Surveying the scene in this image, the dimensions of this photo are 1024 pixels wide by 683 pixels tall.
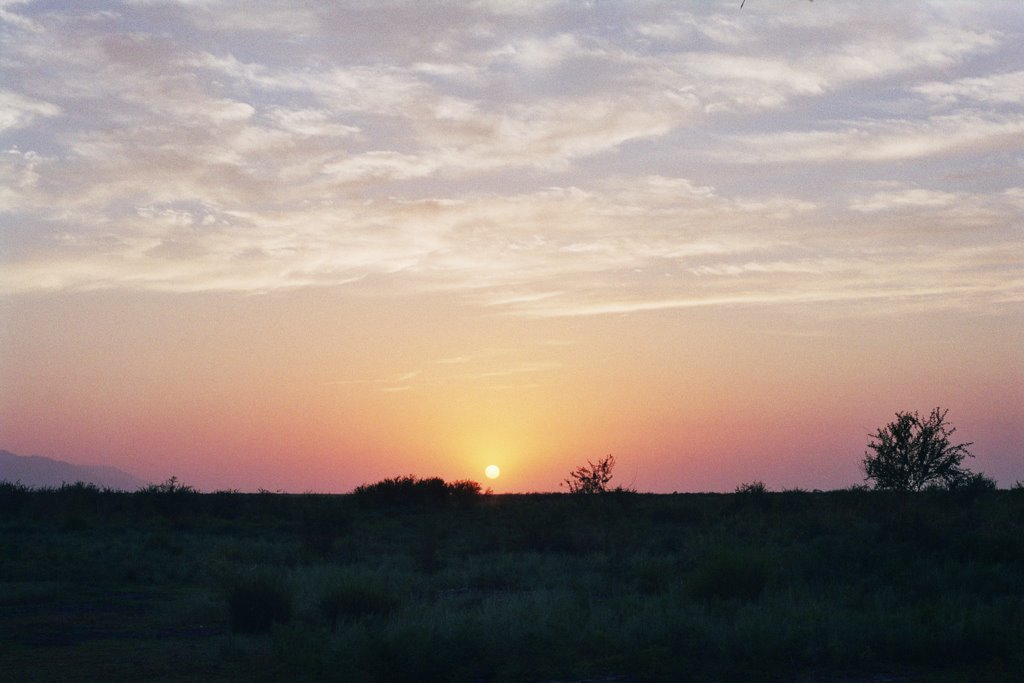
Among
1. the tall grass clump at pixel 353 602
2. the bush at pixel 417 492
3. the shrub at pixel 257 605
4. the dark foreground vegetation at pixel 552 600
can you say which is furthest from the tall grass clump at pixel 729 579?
the bush at pixel 417 492

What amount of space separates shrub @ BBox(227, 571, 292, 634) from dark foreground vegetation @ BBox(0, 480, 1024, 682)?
0.12ft

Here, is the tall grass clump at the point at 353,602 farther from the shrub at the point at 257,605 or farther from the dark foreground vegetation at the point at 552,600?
the shrub at the point at 257,605

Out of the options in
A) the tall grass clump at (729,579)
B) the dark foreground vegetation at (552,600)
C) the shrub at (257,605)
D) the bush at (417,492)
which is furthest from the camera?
the bush at (417,492)

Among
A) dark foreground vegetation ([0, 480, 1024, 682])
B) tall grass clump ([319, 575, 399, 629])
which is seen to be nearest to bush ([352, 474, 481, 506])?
dark foreground vegetation ([0, 480, 1024, 682])

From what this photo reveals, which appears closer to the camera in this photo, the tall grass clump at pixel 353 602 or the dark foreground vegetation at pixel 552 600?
the dark foreground vegetation at pixel 552 600

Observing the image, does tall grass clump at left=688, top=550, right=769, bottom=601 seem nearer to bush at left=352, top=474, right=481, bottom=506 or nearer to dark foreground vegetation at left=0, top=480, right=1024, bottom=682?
dark foreground vegetation at left=0, top=480, right=1024, bottom=682

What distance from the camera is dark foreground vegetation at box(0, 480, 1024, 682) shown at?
50.9ft

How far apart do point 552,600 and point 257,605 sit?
581 cm

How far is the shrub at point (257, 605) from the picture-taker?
65.9 feet

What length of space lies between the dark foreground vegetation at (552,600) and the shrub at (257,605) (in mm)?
38

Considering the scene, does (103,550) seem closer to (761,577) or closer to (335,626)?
(335,626)

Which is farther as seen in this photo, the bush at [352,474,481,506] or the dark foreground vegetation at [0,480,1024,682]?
the bush at [352,474,481,506]

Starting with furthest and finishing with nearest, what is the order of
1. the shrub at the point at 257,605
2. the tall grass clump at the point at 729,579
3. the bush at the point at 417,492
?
the bush at the point at 417,492 → the tall grass clump at the point at 729,579 → the shrub at the point at 257,605

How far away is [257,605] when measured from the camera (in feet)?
66.4
